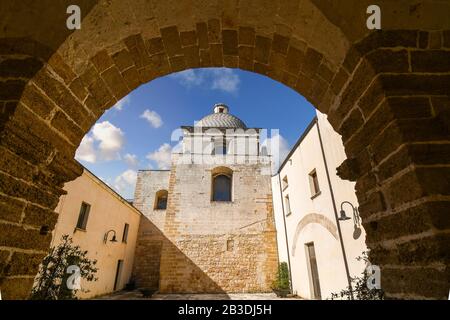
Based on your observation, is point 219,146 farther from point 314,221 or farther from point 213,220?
point 314,221

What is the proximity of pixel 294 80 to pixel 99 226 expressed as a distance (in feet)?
33.0

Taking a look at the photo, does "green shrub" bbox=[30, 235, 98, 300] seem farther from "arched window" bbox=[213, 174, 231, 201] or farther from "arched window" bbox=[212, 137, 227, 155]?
"arched window" bbox=[212, 137, 227, 155]

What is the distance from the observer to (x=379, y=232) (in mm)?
1669

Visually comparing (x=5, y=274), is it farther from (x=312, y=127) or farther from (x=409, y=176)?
(x=312, y=127)

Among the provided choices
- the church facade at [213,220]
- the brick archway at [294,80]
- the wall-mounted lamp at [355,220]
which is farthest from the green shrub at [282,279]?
the brick archway at [294,80]

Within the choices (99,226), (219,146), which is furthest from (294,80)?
(219,146)

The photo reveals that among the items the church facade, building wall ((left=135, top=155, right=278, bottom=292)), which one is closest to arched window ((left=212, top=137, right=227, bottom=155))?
the church facade

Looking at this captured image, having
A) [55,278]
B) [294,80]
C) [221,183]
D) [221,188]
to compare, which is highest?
[221,183]

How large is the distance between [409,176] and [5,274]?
253 cm

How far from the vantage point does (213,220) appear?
12344mm

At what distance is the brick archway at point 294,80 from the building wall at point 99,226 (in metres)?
6.27

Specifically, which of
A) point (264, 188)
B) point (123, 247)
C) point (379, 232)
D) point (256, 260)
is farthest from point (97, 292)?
point (379, 232)

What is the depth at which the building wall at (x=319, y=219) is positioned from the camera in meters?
6.04

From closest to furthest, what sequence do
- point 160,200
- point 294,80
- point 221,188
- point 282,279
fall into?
point 294,80
point 282,279
point 221,188
point 160,200
